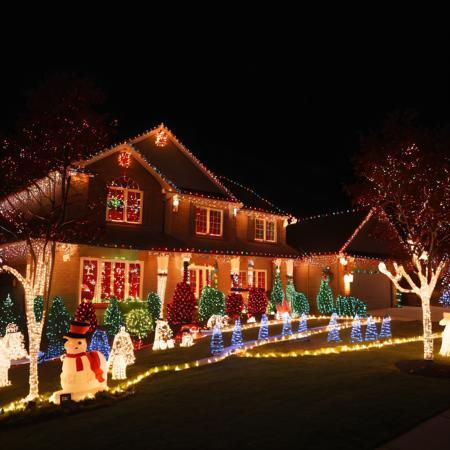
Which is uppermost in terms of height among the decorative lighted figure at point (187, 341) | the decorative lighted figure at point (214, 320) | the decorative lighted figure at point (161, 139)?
the decorative lighted figure at point (161, 139)

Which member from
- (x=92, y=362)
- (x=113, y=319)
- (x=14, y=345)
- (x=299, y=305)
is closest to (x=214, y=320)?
(x=113, y=319)

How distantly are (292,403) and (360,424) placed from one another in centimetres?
155

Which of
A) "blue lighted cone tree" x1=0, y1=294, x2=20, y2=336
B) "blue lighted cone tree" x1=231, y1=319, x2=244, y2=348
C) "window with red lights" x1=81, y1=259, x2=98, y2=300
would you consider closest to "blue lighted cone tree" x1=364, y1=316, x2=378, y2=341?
"blue lighted cone tree" x1=231, y1=319, x2=244, y2=348

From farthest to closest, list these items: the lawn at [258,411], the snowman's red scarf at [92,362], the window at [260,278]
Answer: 1. the window at [260,278]
2. the snowman's red scarf at [92,362]
3. the lawn at [258,411]

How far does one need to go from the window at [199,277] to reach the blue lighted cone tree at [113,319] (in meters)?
5.71

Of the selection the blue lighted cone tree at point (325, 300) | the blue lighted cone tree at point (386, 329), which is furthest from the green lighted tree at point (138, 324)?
the blue lighted cone tree at point (325, 300)

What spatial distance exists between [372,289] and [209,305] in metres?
12.0

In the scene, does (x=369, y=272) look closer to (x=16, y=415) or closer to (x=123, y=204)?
(x=123, y=204)

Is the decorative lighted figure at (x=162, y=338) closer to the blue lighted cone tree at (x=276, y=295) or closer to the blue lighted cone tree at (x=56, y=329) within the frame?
the blue lighted cone tree at (x=56, y=329)

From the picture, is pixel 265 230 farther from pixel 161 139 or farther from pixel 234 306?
pixel 161 139

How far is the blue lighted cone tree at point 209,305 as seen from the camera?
21.7 m

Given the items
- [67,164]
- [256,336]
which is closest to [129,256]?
[256,336]

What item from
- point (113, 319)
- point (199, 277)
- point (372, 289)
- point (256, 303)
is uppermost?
point (199, 277)

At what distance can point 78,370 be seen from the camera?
966cm
